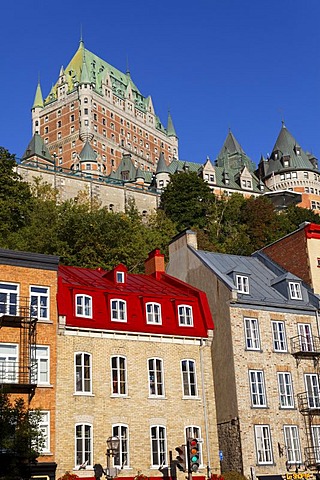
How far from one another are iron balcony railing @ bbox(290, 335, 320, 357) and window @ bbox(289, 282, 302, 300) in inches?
101

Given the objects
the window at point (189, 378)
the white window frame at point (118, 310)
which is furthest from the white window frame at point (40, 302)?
the window at point (189, 378)

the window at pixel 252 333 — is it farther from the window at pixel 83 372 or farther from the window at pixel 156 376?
the window at pixel 83 372

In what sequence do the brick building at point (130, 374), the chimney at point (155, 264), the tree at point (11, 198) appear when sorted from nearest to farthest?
the brick building at point (130, 374) < the chimney at point (155, 264) < the tree at point (11, 198)

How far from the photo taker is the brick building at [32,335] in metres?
29.1

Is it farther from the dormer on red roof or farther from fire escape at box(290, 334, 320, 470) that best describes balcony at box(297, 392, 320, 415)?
the dormer on red roof

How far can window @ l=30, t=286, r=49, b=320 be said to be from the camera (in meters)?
31.2

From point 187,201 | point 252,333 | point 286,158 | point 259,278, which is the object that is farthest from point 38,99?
point 252,333

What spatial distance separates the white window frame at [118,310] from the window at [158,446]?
17.5 feet

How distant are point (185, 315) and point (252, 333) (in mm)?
4009

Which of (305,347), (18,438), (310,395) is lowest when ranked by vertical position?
(18,438)

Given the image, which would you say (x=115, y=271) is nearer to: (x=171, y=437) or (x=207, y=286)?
(x=207, y=286)

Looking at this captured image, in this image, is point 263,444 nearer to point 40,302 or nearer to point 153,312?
point 153,312

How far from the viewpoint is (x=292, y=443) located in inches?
1407

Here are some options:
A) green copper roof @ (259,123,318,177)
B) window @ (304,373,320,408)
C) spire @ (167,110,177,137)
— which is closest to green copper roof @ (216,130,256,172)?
green copper roof @ (259,123,318,177)
